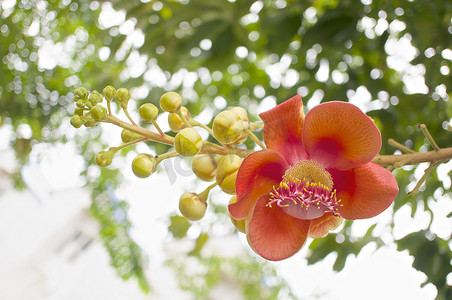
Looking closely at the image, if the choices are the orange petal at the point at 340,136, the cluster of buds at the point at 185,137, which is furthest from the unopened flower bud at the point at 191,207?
the orange petal at the point at 340,136

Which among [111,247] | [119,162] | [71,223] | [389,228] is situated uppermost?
[389,228]

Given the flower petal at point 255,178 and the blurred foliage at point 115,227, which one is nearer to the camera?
the flower petal at point 255,178

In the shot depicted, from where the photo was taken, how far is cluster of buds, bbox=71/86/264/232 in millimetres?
309

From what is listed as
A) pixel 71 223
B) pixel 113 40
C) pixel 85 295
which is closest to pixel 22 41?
pixel 113 40

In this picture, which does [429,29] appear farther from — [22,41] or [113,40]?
[22,41]

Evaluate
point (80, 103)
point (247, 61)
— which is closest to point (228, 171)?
point (80, 103)

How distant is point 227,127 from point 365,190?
11cm

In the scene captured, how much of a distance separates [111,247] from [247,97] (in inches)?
34.4

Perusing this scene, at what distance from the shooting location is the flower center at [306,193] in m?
0.30

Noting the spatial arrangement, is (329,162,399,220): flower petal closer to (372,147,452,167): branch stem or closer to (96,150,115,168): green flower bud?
(372,147,452,167): branch stem

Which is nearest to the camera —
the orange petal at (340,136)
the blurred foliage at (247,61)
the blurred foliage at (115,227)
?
the orange petal at (340,136)

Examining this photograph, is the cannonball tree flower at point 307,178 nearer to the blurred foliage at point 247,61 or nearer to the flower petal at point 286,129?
the flower petal at point 286,129

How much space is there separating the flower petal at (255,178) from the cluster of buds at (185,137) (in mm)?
13

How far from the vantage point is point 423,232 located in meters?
0.64
